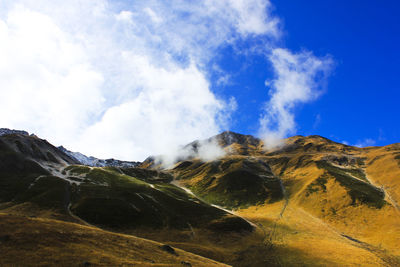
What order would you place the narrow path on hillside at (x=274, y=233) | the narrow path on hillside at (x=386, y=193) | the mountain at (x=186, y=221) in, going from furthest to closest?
the narrow path on hillside at (x=386, y=193) < the narrow path on hillside at (x=274, y=233) < the mountain at (x=186, y=221)

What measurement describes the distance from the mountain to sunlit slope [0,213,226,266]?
0.43ft

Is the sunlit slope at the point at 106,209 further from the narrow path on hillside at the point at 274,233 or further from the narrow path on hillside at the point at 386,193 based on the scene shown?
the narrow path on hillside at the point at 386,193

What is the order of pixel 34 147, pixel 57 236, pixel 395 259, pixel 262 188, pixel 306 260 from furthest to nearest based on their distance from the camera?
pixel 262 188 → pixel 34 147 → pixel 395 259 → pixel 306 260 → pixel 57 236

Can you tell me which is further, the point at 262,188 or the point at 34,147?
the point at 262,188

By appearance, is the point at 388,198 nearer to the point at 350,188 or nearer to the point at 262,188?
the point at 350,188

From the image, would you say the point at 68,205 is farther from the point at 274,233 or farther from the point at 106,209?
the point at 274,233

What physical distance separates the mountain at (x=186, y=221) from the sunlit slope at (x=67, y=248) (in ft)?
0.43

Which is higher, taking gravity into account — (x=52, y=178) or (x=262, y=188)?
(x=262, y=188)

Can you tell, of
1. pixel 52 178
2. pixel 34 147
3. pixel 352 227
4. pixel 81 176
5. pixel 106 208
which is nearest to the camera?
pixel 106 208

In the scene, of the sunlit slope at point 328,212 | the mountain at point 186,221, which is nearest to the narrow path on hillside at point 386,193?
the sunlit slope at point 328,212

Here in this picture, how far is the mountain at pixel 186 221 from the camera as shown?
3559 centimetres

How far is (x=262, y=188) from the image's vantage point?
184 metres

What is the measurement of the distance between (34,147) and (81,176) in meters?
61.2

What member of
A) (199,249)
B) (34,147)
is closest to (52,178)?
(34,147)
